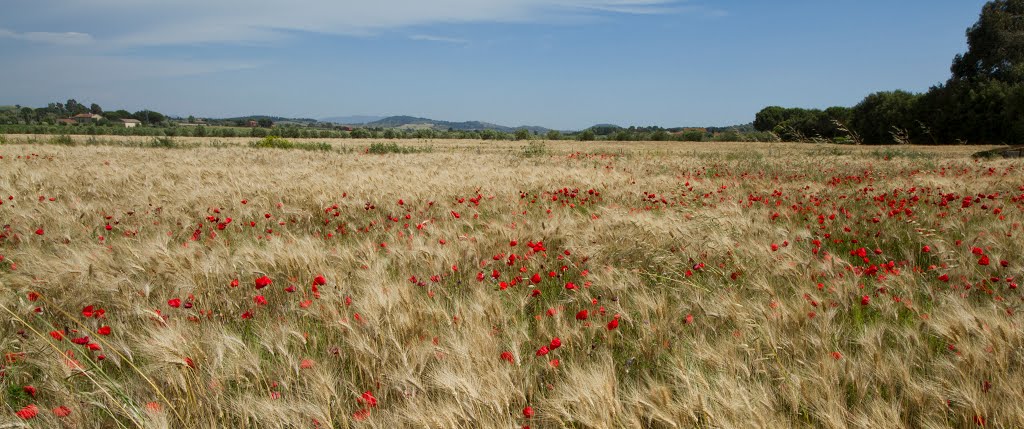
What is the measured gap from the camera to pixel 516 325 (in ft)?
8.08

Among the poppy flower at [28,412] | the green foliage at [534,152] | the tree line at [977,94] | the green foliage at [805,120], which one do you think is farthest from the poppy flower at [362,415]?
the tree line at [977,94]

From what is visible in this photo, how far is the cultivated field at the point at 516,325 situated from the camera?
5.59ft

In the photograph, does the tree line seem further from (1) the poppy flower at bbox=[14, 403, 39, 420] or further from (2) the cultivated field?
(1) the poppy flower at bbox=[14, 403, 39, 420]

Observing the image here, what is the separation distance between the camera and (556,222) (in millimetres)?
4922

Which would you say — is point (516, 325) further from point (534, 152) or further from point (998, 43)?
point (998, 43)

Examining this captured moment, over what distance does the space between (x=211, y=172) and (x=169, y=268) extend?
718cm

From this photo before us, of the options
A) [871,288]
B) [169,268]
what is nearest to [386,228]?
[169,268]

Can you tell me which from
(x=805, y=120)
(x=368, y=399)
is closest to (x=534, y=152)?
(x=368, y=399)

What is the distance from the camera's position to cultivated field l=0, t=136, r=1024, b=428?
1704 millimetres

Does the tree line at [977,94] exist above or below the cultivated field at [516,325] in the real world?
above

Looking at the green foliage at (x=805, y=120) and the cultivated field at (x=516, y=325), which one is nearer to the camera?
the cultivated field at (x=516, y=325)

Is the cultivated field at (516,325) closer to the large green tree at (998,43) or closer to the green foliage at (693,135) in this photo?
the green foliage at (693,135)

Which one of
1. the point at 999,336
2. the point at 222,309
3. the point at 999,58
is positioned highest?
the point at 999,58

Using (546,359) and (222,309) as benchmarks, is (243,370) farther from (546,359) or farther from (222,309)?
(546,359)
